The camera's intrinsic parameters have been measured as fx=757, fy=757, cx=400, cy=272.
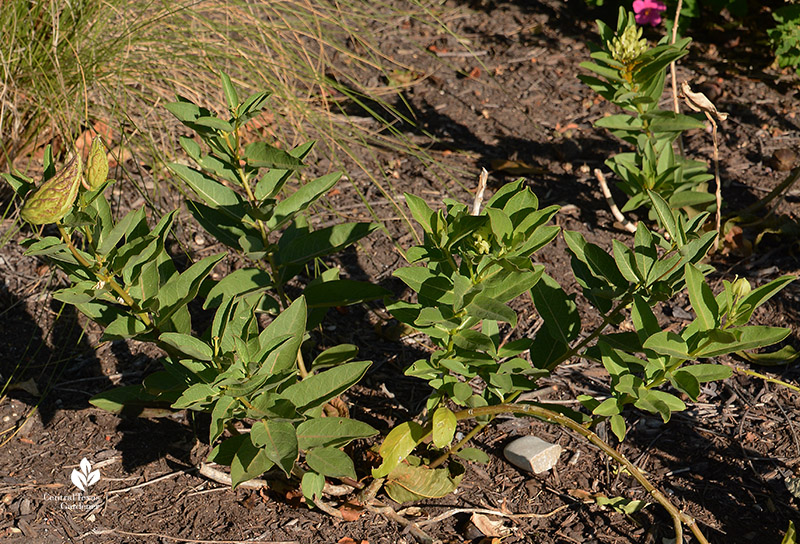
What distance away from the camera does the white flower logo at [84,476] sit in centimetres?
179

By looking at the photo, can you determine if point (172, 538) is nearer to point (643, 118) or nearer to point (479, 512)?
point (479, 512)

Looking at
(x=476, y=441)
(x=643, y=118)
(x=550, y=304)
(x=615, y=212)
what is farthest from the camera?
(x=615, y=212)

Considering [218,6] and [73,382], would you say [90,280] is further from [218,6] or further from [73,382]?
[218,6]

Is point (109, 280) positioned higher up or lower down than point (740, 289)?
higher up

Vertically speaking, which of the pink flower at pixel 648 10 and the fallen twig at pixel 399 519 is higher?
the pink flower at pixel 648 10

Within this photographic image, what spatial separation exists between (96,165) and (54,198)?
180 mm

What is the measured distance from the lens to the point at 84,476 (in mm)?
1813

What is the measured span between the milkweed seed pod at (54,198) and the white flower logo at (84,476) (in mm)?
803

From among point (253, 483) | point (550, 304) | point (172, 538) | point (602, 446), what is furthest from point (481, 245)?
point (172, 538)

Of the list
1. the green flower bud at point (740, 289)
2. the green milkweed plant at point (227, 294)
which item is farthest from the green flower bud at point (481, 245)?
the green flower bud at point (740, 289)

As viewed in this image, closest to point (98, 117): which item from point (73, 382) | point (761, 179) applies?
point (73, 382)

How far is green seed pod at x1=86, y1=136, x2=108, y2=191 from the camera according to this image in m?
1.40

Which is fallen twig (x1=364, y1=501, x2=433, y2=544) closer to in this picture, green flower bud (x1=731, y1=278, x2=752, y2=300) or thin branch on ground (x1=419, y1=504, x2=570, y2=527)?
thin branch on ground (x1=419, y1=504, x2=570, y2=527)

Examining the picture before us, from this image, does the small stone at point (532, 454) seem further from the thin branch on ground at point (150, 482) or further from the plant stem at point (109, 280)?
the plant stem at point (109, 280)
